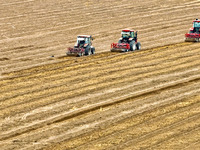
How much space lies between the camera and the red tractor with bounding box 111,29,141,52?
32.5m

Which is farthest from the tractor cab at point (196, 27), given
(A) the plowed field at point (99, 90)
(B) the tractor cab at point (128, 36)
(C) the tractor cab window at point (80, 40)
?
(C) the tractor cab window at point (80, 40)

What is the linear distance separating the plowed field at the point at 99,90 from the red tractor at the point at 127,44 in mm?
751

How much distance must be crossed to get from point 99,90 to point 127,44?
9438 mm

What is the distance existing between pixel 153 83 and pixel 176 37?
15.0m

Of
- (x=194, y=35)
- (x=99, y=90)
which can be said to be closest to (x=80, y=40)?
(x=194, y=35)

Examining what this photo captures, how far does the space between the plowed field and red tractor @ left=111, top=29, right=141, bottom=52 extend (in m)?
0.75

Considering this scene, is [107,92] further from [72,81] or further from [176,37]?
[176,37]

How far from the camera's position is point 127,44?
32500 mm

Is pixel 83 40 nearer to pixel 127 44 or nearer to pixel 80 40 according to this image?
pixel 80 40

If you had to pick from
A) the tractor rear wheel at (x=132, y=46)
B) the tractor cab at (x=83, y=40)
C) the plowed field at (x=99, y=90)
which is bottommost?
the plowed field at (x=99, y=90)

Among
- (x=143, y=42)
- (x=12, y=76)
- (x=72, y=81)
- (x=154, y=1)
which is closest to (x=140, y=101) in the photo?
(x=72, y=81)

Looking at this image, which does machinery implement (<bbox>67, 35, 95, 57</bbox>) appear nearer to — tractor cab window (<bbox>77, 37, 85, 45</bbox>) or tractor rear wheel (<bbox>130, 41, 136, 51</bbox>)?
tractor cab window (<bbox>77, 37, 85, 45</bbox>)

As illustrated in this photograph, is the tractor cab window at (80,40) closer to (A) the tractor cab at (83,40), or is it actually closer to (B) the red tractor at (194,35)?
(A) the tractor cab at (83,40)

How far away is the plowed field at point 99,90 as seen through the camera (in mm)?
17741
